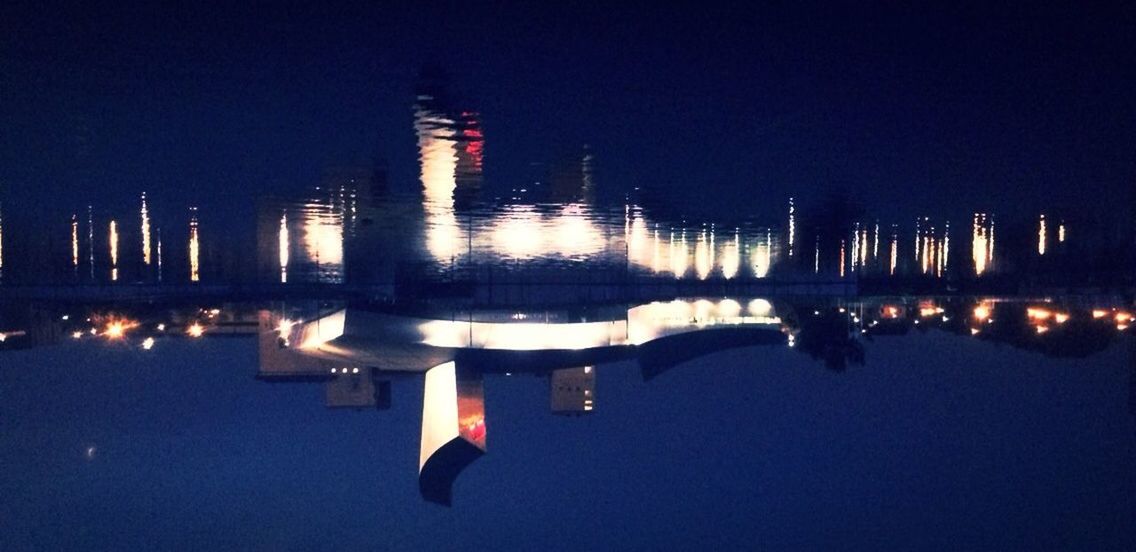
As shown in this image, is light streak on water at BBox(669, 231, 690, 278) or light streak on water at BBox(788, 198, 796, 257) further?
light streak on water at BBox(669, 231, 690, 278)

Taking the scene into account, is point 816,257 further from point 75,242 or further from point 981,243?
point 75,242

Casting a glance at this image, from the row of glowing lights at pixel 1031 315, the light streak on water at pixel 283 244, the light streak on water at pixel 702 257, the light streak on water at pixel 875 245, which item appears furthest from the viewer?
the row of glowing lights at pixel 1031 315

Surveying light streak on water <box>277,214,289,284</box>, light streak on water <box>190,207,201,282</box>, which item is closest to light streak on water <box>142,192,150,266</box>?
light streak on water <box>190,207,201,282</box>

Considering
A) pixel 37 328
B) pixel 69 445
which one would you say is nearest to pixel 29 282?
pixel 37 328

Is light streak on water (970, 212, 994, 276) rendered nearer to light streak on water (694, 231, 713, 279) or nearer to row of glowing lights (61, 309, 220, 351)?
light streak on water (694, 231, 713, 279)

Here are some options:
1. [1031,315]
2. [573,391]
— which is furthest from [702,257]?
[1031,315]

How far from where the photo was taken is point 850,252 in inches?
295

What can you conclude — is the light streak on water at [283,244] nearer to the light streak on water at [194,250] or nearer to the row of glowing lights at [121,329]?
the light streak on water at [194,250]

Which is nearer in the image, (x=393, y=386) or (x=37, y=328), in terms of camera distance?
(x=37, y=328)

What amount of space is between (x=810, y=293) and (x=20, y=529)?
8.77 metres

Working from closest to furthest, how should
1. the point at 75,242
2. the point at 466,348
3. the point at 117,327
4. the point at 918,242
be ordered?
the point at 75,242
the point at 918,242
the point at 466,348
the point at 117,327

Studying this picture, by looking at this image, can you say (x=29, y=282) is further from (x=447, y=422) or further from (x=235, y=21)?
(x=235, y=21)

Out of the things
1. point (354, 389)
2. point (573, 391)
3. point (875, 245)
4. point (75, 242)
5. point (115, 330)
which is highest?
point (75, 242)

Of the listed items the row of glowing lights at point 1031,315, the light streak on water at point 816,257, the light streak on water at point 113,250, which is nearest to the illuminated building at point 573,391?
the light streak on water at point 816,257
